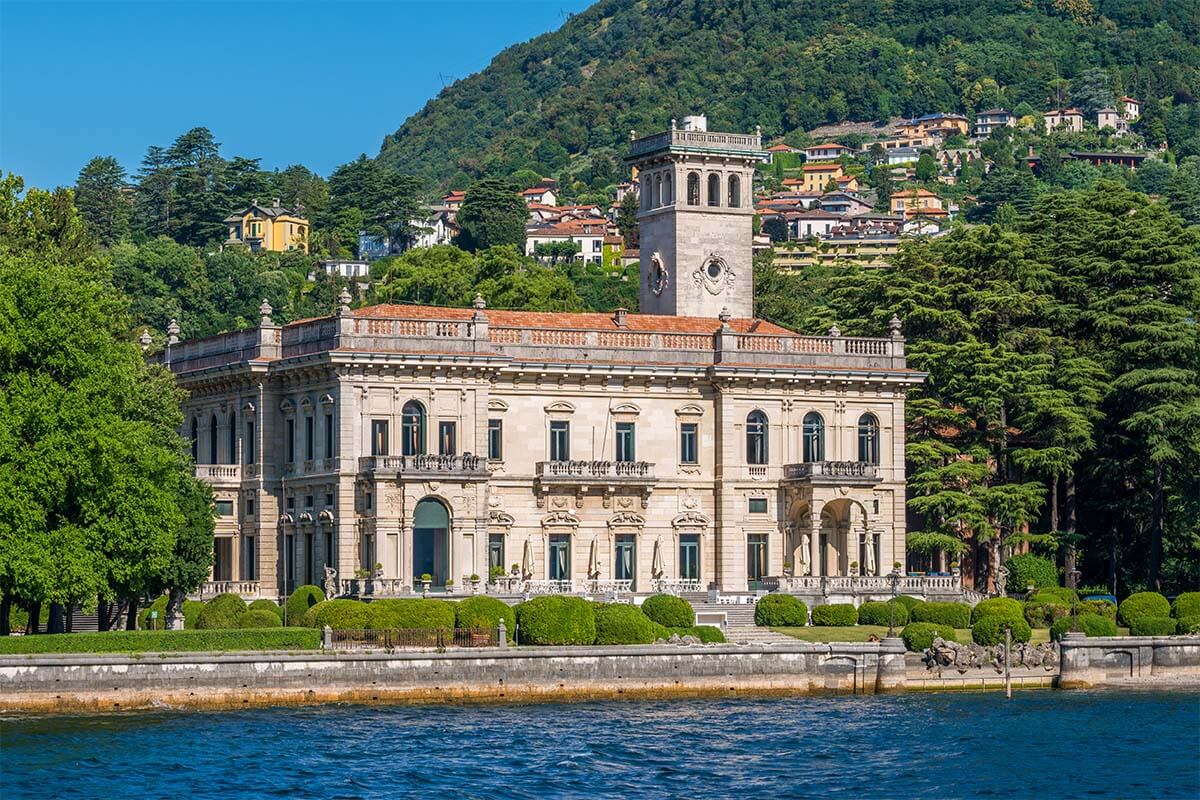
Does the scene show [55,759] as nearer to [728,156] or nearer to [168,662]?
[168,662]

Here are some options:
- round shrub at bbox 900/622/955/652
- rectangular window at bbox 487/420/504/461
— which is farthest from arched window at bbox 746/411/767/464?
round shrub at bbox 900/622/955/652

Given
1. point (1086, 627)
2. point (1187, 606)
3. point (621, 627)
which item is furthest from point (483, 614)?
point (1187, 606)

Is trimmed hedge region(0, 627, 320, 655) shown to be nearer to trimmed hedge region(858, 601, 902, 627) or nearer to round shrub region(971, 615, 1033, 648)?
round shrub region(971, 615, 1033, 648)

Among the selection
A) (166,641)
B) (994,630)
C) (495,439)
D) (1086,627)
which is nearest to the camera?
(166,641)

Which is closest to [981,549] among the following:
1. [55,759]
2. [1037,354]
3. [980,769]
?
[1037,354]

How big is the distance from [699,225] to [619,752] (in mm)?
37818

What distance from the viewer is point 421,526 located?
76250 millimetres

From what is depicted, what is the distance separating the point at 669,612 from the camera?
68.3 m

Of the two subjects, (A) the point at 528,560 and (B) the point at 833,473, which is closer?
(A) the point at 528,560

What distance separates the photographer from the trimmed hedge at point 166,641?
5875 centimetres

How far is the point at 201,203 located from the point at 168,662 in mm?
126098

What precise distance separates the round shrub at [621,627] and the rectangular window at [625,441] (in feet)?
51.4

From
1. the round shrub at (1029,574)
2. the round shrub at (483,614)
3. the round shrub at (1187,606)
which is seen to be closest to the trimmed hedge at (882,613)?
the round shrub at (1187,606)

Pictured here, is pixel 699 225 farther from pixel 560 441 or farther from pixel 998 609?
pixel 998 609
